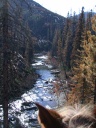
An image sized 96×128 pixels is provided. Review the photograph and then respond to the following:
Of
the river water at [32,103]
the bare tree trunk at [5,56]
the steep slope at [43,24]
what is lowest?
the river water at [32,103]

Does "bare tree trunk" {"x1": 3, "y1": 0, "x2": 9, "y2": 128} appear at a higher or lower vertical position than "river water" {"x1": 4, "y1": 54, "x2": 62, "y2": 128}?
higher

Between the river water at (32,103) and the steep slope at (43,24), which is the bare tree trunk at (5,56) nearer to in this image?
the river water at (32,103)

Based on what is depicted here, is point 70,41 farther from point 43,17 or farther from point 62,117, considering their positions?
point 43,17

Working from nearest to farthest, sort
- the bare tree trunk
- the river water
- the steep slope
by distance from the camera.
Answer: the bare tree trunk → the river water → the steep slope

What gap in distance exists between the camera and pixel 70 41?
7812 centimetres

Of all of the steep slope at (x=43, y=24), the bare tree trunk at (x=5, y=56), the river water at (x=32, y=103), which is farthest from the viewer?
the steep slope at (x=43, y=24)

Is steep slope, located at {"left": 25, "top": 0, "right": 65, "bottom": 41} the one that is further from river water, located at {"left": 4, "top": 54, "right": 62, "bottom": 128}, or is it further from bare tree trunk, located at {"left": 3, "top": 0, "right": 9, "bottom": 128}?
bare tree trunk, located at {"left": 3, "top": 0, "right": 9, "bottom": 128}

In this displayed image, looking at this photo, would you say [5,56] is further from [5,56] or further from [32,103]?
[32,103]

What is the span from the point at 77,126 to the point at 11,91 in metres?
11.7

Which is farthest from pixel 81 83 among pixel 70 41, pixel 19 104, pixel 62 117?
pixel 70 41

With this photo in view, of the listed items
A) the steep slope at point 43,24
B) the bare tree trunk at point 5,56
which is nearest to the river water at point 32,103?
the bare tree trunk at point 5,56

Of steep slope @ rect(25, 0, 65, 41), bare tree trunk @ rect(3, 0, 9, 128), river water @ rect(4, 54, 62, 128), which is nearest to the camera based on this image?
bare tree trunk @ rect(3, 0, 9, 128)

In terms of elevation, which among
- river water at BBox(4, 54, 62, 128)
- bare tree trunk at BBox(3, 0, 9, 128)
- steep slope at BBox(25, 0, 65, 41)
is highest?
steep slope at BBox(25, 0, 65, 41)

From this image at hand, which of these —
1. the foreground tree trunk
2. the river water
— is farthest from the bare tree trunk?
the river water
